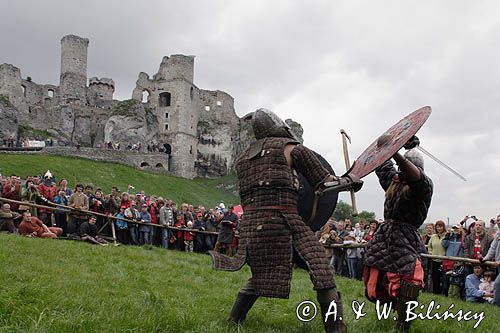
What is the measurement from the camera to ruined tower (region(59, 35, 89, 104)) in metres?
69.4

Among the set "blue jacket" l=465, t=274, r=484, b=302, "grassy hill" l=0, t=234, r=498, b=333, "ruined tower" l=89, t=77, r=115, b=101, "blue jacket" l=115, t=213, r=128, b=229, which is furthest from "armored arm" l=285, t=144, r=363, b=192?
"ruined tower" l=89, t=77, r=115, b=101

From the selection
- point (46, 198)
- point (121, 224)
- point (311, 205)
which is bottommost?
point (311, 205)

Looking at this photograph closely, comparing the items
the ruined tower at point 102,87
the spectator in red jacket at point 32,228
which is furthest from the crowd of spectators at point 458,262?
the ruined tower at point 102,87

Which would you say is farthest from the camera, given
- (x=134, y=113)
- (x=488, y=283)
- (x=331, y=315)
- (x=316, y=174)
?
(x=134, y=113)

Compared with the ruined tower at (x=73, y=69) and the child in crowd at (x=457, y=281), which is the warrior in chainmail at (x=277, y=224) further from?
the ruined tower at (x=73, y=69)

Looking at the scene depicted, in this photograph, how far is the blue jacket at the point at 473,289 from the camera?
9491 mm

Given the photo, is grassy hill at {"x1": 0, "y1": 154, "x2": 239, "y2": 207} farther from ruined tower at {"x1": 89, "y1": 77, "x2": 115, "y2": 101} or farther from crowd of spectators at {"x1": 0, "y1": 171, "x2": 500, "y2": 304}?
ruined tower at {"x1": 89, "y1": 77, "x2": 115, "y2": 101}

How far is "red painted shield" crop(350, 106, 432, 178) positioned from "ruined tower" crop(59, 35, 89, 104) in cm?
6903

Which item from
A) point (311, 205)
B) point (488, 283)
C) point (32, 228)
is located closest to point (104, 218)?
point (32, 228)

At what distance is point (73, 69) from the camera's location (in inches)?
2751

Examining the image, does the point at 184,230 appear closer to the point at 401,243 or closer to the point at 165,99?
the point at 401,243

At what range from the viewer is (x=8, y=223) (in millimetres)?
12914

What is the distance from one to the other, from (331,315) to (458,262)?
6.91 meters

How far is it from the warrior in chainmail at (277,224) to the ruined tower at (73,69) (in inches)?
2705
